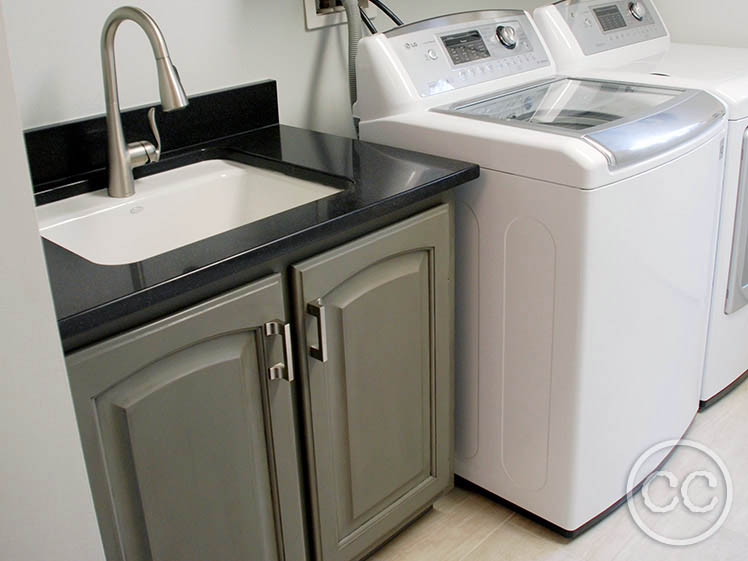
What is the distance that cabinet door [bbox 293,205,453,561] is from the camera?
1440mm

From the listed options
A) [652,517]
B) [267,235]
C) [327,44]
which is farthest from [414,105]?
[652,517]

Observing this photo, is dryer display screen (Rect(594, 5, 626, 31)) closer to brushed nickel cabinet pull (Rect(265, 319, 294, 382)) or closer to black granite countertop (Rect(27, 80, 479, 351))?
black granite countertop (Rect(27, 80, 479, 351))

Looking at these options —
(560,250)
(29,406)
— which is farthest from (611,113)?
(29,406)

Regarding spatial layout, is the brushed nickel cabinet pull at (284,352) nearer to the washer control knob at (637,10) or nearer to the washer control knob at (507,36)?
the washer control knob at (507,36)

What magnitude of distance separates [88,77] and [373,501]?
40.1 inches

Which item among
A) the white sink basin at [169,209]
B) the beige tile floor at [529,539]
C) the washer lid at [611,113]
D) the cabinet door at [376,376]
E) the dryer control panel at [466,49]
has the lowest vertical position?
the beige tile floor at [529,539]

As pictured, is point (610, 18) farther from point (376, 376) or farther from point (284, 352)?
point (284, 352)

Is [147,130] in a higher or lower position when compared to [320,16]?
lower

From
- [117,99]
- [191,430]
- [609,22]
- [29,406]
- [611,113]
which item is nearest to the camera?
[29,406]

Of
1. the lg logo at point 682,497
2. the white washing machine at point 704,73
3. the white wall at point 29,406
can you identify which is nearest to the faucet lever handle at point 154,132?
the white wall at point 29,406

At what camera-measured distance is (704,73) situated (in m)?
2.06

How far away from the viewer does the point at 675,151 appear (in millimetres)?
1625

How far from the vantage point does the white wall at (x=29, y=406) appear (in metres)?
0.83

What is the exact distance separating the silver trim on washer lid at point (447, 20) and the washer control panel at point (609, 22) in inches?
9.2
